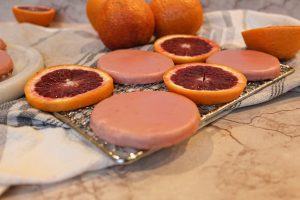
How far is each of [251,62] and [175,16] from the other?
297 millimetres

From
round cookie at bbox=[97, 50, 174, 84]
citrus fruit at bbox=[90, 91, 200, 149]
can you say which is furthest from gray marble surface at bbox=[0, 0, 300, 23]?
citrus fruit at bbox=[90, 91, 200, 149]

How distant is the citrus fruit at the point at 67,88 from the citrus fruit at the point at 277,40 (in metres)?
0.39

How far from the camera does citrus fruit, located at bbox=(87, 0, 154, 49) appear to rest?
928 millimetres

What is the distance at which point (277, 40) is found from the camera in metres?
0.85

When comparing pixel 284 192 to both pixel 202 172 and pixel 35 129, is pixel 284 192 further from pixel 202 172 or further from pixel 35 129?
pixel 35 129

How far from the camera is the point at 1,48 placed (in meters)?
0.88

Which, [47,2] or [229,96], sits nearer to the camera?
[229,96]

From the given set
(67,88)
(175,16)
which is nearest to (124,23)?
(175,16)

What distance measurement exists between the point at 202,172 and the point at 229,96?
184 mm

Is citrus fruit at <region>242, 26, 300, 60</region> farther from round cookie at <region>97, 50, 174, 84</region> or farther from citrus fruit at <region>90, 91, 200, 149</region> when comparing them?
citrus fruit at <region>90, 91, 200, 149</region>

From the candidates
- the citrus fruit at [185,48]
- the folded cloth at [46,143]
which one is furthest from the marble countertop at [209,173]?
the citrus fruit at [185,48]

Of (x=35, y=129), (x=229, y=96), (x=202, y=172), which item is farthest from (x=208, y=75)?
(x=35, y=129)

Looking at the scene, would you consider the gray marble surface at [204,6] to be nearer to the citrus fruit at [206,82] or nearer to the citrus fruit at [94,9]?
the citrus fruit at [94,9]

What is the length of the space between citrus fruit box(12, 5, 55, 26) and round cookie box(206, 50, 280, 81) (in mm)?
652
